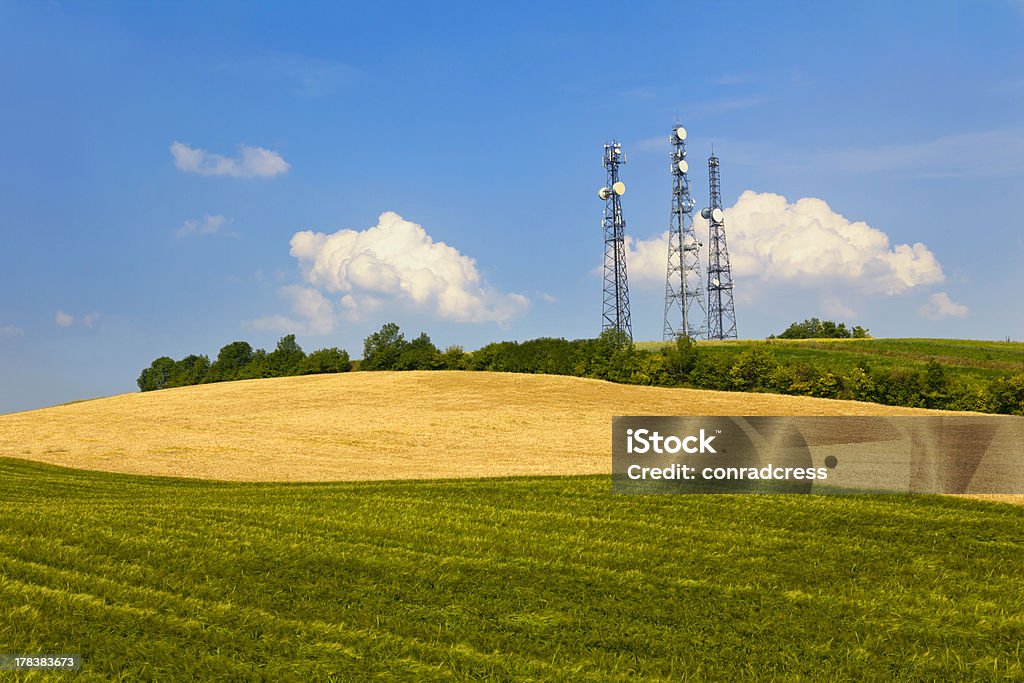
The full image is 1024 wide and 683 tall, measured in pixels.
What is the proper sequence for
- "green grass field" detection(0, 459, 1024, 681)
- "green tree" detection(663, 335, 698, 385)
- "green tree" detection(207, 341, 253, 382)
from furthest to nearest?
"green tree" detection(207, 341, 253, 382), "green tree" detection(663, 335, 698, 385), "green grass field" detection(0, 459, 1024, 681)

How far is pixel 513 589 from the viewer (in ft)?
30.4

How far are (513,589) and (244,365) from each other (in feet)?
246

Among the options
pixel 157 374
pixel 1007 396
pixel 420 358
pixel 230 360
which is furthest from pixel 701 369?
pixel 157 374

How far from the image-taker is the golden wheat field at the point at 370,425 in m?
25.8

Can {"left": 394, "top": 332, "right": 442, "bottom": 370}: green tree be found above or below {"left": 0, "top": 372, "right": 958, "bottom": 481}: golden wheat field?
above

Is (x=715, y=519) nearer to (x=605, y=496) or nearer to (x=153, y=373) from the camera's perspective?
(x=605, y=496)

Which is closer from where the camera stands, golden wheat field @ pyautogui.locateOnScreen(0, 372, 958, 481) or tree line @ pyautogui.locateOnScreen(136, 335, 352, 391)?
golden wheat field @ pyautogui.locateOnScreen(0, 372, 958, 481)

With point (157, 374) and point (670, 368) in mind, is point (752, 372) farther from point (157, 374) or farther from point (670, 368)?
point (157, 374)

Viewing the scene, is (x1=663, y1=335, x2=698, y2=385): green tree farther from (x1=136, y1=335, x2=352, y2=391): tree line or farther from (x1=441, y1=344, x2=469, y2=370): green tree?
(x1=136, y1=335, x2=352, y2=391): tree line

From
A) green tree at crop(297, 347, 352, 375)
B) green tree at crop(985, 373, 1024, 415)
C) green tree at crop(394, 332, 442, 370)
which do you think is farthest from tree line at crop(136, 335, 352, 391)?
green tree at crop(985, 373, 1024, 415)

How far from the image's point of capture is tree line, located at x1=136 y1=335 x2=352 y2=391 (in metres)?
67.3

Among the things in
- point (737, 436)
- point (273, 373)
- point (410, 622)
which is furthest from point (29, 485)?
point (273, 373)

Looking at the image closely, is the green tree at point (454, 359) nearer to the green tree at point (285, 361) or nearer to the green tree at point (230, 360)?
the green tree at point (285, 361)

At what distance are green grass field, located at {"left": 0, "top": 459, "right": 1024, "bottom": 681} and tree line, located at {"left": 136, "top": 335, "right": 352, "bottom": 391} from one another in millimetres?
53351
